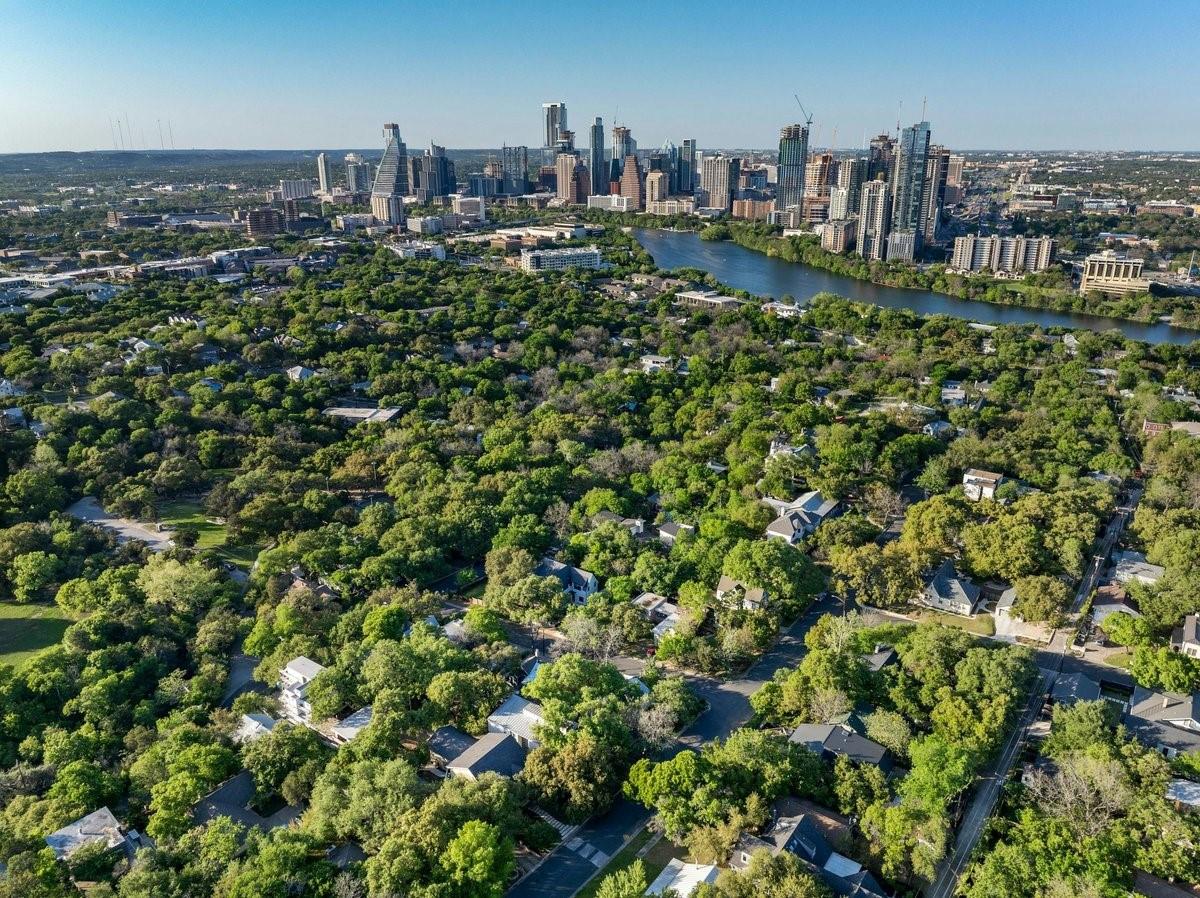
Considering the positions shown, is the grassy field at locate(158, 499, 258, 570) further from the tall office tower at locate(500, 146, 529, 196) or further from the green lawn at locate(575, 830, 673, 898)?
the tall office tower at locate(500, 146, 529, 196)

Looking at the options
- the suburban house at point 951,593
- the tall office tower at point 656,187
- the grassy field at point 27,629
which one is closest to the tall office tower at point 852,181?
the tall office tower at point 656,187

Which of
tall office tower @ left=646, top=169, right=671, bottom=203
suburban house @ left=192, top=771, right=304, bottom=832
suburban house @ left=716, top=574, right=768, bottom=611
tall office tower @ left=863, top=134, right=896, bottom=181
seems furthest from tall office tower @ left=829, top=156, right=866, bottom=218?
suburban house @ left=192, top=771, right=304, bottom=832

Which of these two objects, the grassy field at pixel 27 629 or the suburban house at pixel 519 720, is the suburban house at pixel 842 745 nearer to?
the suburban house at pixel 519 720

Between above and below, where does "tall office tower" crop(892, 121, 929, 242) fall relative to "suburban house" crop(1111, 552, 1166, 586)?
above

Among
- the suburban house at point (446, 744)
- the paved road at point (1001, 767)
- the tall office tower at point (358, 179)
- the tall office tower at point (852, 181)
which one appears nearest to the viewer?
the paved road at point (1001, 767)

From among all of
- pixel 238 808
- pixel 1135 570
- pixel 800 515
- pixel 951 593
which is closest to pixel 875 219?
pixel 800 515

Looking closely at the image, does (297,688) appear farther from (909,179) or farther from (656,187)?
(656,187)
